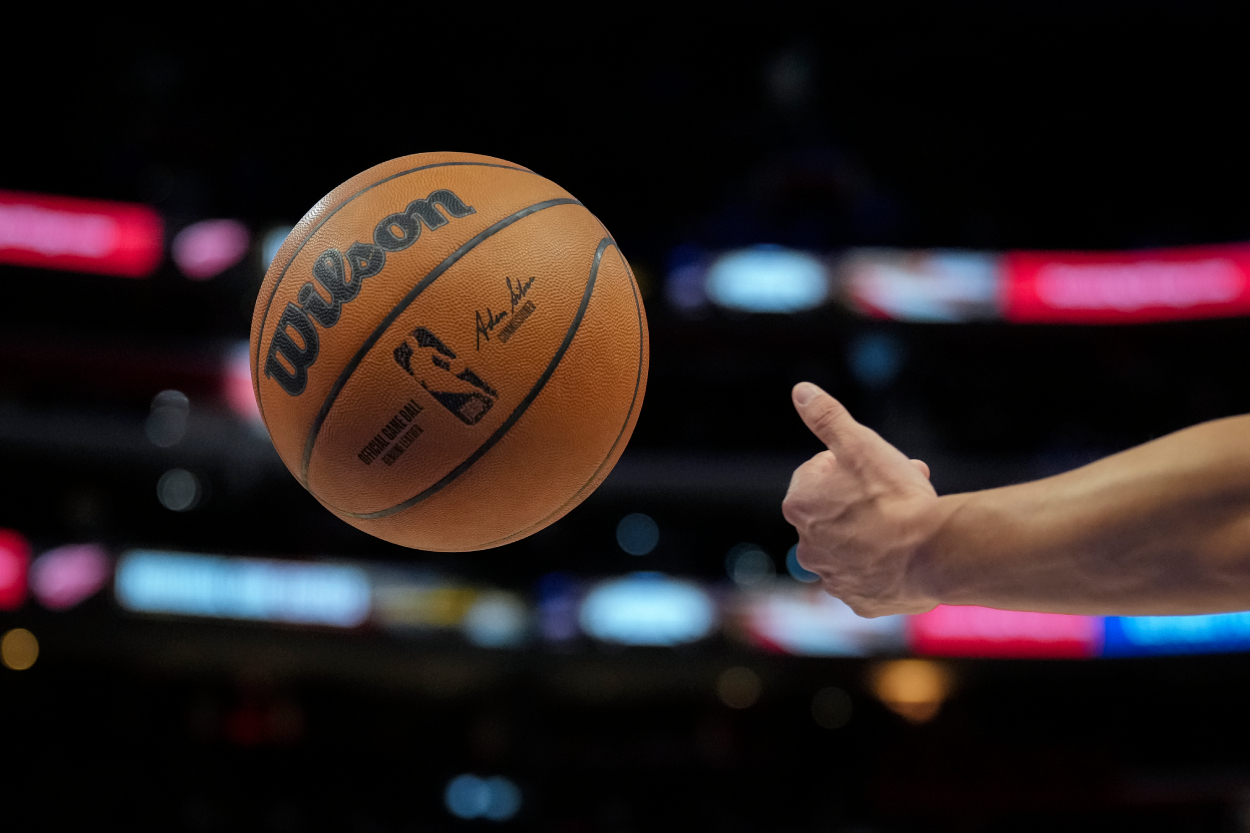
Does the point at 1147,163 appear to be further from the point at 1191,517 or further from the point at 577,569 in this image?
the point at 1191,517

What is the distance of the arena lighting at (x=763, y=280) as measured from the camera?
1059cm

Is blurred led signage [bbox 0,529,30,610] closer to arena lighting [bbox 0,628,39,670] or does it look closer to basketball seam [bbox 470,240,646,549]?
arena lighting [bbox 0,628,39,670]

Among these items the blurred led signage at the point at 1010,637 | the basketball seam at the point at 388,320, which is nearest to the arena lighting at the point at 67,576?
the blurred led signage at the point at 1010,637

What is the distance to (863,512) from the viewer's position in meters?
1.64

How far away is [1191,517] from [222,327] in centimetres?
1357

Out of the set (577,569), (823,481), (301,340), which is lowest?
(823,481)

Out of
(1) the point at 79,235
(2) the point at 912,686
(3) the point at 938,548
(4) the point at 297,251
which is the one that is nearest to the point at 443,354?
(4) the point at 297,251

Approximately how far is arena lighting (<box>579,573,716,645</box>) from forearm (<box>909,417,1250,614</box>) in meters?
8.60

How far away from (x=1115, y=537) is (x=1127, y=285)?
9.90 m

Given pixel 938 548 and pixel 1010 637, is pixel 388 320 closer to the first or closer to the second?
pixel 938 548

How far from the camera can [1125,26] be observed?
10.9m

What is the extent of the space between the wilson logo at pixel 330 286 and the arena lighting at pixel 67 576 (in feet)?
28.0

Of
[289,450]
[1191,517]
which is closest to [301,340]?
[289,450]

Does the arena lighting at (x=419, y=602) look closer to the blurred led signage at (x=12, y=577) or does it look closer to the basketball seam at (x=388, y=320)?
the blurred led signage at (x=12, y=577)
